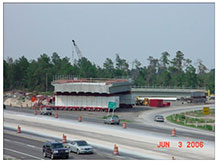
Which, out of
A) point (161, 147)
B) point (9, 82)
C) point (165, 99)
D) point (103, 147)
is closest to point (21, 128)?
point (103, 147)

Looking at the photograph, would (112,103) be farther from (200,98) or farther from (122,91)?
(200,98)

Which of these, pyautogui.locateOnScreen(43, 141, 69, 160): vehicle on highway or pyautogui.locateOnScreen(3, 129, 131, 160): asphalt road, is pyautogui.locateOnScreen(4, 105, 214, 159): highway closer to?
pyautogui.locateOnScreen(3, 129, 131, 160): asphalt road

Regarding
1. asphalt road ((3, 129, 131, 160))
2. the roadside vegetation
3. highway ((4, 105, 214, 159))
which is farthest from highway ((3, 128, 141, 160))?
the roadside vegetation

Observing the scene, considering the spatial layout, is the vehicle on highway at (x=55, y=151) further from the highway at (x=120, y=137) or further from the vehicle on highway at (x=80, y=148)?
the highway at (x=120, y=137)

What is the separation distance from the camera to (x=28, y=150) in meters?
47.3

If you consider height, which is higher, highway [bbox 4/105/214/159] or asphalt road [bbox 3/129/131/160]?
highway [bbox 4/105/214/159]

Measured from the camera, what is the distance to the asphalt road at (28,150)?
42.7 m

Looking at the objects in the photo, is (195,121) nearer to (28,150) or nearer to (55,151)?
(28,150)

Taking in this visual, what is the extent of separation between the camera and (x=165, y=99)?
562ft

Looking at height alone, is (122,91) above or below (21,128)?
above

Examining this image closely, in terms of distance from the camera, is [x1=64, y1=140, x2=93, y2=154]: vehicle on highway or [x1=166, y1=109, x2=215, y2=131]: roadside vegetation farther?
[x1=166, y1=109, x2=215, y2=131]: roadside vegetation

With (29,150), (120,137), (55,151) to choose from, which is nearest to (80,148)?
(55,151)

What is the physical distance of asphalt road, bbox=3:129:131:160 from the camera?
42.7 m

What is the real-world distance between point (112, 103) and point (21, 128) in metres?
33.2
